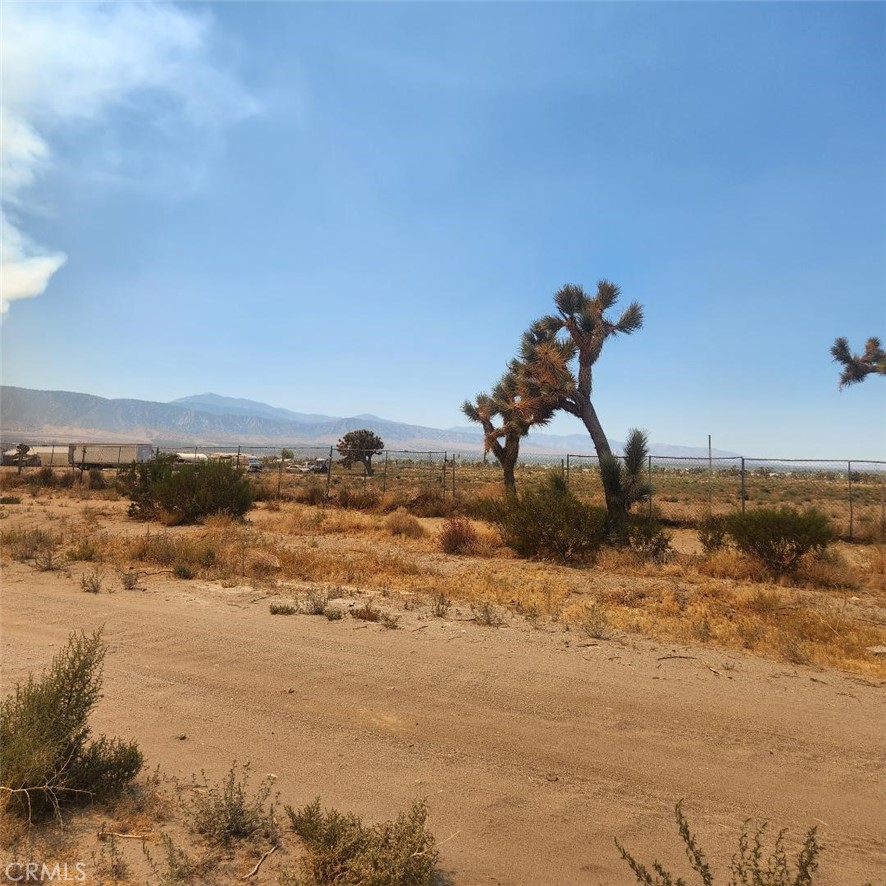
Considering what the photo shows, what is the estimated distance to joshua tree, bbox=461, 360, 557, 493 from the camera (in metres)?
21.7

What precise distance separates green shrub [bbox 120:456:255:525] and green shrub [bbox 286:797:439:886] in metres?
17.5

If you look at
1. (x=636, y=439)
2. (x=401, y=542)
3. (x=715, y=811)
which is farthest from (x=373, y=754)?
(x=636, y=439)

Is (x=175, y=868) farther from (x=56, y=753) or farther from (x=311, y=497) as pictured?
(x=311, y=497)

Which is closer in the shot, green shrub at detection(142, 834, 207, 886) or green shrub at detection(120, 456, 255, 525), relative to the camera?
green shrub at detection(142, 834, 207, 886)

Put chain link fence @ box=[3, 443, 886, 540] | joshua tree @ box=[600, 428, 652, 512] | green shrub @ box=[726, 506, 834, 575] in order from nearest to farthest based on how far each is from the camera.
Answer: green shrub @ box=[726, 506, 834, 575] < joshua tree @ box=[600, 428, 652, 512] < chain link fence @ box=[3, 443, 886, 540]

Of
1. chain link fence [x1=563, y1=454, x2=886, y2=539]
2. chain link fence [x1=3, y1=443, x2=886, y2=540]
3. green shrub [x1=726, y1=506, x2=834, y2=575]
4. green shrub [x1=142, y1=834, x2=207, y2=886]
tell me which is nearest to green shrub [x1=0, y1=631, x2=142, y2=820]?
green shrub [x1=142, y1=834, x2=207, y2=886]

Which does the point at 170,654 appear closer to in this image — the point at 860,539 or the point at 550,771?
the point at 550,771

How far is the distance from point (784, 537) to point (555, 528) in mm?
4864

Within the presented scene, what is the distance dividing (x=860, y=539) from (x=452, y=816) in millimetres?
19741

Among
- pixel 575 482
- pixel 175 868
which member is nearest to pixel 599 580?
pixel 175 868

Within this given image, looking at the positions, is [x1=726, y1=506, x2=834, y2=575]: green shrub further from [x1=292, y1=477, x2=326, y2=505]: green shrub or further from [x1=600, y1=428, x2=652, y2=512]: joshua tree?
[x1=292, y1=477, x2=326, y2=505]: green shrub

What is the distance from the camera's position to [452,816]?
3.90 m

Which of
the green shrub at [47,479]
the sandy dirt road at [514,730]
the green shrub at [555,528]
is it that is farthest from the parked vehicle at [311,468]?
the sandy dirt road at [514,730]

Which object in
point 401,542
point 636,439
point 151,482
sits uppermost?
point 636,439
